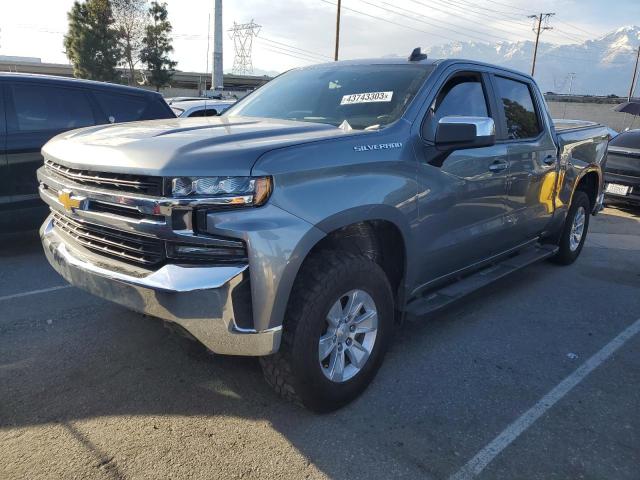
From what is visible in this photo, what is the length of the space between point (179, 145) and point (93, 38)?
1829 inches

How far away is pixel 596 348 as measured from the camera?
13.2 ft

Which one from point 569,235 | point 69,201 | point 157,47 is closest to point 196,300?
point 69,201

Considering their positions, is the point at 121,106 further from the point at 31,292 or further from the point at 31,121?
the point at 31,292

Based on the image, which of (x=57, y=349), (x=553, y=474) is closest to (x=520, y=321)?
(x=553, y=474)

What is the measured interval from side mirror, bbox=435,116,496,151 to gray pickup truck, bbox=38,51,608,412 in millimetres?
14

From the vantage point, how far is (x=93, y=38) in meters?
42.8

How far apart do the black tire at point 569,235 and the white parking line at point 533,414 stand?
1.80 m

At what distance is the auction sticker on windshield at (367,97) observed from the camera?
3.54 metres

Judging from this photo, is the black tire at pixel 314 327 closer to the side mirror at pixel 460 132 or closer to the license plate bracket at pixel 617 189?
the side mirror at pixel 460 132

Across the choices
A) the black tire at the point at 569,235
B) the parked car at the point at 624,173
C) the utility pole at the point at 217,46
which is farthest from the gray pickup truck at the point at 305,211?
A: the utility pole at the point at 217,46

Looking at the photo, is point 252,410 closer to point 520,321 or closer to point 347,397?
point 347,397

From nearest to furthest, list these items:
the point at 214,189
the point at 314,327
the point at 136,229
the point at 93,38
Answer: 1. the point at 214,189
2. the point at 136,229
3. the point at 314,327
4. the point at 93,38

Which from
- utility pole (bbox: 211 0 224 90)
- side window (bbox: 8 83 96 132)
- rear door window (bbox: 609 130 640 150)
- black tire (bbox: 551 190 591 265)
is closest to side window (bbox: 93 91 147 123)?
side window (bbox: 8 83 96 132)

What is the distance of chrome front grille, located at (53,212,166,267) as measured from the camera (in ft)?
8.37
